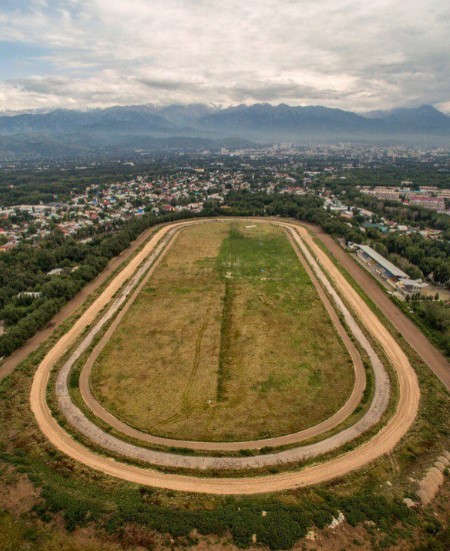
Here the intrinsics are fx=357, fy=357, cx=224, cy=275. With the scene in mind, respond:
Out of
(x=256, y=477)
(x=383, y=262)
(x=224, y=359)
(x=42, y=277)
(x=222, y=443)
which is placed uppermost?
(x=383, y=262)

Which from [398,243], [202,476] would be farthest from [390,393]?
[398,243]

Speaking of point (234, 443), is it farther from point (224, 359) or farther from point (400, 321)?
point (400, 321)

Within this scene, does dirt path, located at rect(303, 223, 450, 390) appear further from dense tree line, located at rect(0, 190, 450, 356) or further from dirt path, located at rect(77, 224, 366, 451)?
dirt path, located at rect(77, 224, 366, 451)

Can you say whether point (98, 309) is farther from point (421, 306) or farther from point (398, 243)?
point (398, 243)

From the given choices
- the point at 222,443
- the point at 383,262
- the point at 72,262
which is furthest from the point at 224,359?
the point at 72,262

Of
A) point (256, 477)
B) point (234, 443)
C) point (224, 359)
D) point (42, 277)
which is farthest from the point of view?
point (42, 277)

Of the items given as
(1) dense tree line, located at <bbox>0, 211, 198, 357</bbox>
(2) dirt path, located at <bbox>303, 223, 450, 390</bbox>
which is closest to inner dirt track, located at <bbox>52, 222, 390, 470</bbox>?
(2) dirt path, located at <bbox>303, 223, 450, 390</bbox>
